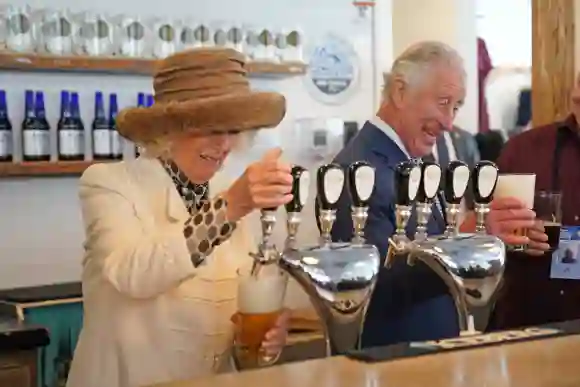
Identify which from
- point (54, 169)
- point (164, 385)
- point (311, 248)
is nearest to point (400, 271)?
point (311, 248)

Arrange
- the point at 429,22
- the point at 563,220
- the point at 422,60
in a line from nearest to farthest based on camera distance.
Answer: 1. the point at 422,60
2. the point at 563,220
3. the point at 429,22

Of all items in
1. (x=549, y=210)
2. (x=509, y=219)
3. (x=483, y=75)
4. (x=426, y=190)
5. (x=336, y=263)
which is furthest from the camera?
(x=483, y=75)

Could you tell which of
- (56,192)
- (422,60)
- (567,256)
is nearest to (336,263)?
(422,60)

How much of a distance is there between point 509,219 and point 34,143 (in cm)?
237

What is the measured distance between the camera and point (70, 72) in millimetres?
3920

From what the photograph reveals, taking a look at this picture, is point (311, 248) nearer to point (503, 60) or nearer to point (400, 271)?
point (400, 271)

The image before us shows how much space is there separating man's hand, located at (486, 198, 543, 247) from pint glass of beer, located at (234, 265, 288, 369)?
448 mm

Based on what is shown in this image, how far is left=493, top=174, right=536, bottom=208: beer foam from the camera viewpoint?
6.19 ft

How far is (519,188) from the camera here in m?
1.89

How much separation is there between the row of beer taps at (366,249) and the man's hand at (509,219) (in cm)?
8

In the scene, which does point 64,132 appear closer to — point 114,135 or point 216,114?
point 114,135

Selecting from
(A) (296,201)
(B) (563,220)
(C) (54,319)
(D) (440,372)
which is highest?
(A) (296,201)

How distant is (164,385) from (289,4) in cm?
332

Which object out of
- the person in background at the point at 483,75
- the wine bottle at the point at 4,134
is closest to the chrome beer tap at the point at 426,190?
the wine bottle at the point at 4,134
